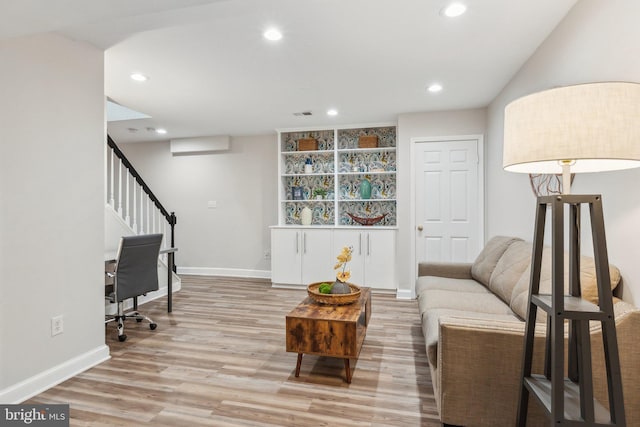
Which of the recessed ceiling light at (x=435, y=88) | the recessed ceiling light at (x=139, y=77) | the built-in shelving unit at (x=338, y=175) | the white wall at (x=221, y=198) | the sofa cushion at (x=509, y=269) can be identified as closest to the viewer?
the sofa cushion at (x=509, y=269)

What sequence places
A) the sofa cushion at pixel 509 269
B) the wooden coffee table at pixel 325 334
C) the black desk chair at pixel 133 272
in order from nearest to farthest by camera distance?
1. the wooden coffee table at pixel 325 334
2. the sofa cushion at pixel 509 269
3. the black desk chair at pixel 133 272

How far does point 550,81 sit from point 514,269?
4.55 ft

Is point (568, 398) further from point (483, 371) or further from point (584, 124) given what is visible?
point (584, 124)

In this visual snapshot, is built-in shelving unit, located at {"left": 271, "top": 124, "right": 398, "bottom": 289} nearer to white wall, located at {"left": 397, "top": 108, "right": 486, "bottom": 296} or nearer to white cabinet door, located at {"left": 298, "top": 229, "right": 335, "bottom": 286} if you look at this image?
white cabinet door, located at {"left": 298, "top": 229, "right": 335, "bottom": 286}

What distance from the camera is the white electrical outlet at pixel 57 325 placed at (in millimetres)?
2266

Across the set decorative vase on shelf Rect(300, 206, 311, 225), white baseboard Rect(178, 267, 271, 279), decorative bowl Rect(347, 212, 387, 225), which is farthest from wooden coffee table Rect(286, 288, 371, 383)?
white baseboard Rect(178, 267, 271, 279)

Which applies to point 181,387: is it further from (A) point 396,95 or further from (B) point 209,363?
(A) point 396,95

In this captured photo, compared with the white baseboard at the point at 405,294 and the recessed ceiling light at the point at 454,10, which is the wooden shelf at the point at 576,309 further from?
the white baseboard at the point at 405,294

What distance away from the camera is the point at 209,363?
8.49ft

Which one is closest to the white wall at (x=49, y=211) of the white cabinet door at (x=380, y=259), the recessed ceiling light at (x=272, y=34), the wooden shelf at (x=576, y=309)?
the recessed ceiling light at (x=272, y=34)

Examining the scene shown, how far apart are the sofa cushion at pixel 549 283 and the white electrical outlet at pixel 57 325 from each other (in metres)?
2.95

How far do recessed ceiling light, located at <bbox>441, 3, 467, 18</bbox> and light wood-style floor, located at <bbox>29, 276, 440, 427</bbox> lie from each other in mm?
2402

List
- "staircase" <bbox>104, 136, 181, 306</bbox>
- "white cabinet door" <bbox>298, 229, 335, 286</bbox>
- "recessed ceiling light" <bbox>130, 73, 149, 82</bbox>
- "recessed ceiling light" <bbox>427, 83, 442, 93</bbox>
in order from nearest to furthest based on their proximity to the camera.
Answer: "recessed ceiling light" <bbox>130, 73, 149, 82</bbox>
"recessed ceiling light" <bbox>427, 83, 442, 93</bbox>
"staircase" <bbox>104, 136, 181, 306</bbox>
"white cabinet door" <bbox>298, 229, 335, 286</bbox>

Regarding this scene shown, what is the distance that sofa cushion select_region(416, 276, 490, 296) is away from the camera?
3.03 m
